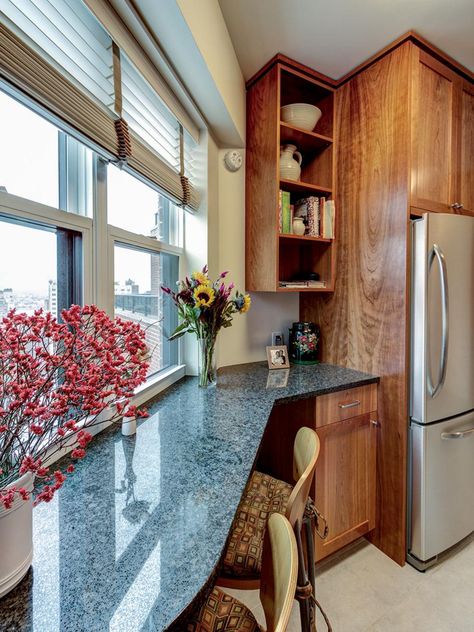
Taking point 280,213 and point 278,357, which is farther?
point 278,357

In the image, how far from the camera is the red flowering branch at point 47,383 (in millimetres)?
482

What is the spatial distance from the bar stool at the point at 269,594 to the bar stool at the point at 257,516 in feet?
0.39

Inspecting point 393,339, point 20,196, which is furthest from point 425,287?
point 20,196

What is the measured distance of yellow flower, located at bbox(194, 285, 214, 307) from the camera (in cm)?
136

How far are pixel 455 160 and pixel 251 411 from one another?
175cm

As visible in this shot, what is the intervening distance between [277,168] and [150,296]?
97 cm

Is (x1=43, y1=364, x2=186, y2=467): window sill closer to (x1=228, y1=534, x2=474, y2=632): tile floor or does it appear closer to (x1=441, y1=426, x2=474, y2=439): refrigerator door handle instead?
(x1=228, y1=534, x2=474, y2=632): tile floor

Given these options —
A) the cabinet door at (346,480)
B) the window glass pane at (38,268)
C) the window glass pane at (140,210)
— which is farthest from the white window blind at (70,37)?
the cabinet door at (346,480)

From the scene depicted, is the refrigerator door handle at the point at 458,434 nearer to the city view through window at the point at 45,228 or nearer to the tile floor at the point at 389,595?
the tile floor at the point at 389,595

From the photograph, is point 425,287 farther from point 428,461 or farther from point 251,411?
point 251,411

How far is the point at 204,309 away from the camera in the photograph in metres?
1.43

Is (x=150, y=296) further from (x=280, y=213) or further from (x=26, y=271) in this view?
(x=280, y=213)

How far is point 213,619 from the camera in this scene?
685 millimetres

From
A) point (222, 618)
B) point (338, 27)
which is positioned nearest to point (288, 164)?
point (338, 27)
